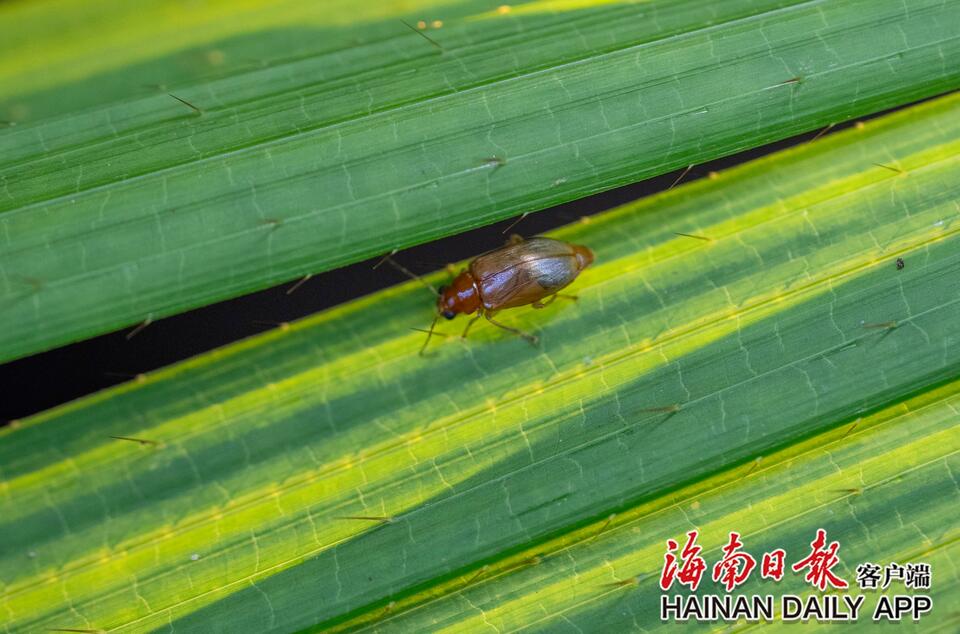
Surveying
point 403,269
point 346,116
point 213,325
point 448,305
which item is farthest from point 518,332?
point 213,325

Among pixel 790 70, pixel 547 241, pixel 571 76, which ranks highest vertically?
pixel 571 76

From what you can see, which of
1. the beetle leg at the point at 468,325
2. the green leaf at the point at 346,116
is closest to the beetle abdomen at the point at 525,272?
the beetle leg at the point at 468,325

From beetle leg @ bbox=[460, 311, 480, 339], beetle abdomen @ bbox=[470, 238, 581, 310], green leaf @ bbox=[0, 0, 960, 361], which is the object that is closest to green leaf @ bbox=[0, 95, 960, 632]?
beetle leg @ bbox=[460, 311, 480, 339]

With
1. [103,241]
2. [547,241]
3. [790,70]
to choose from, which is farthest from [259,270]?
[790,70]

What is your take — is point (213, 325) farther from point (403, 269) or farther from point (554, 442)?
point (554, 442)

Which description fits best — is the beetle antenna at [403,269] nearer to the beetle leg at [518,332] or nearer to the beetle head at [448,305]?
the beetle head at [448,305]

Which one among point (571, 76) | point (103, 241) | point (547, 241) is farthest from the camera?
point (547, 241)

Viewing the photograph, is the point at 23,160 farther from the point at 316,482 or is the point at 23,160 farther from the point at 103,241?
the point at 316,482
